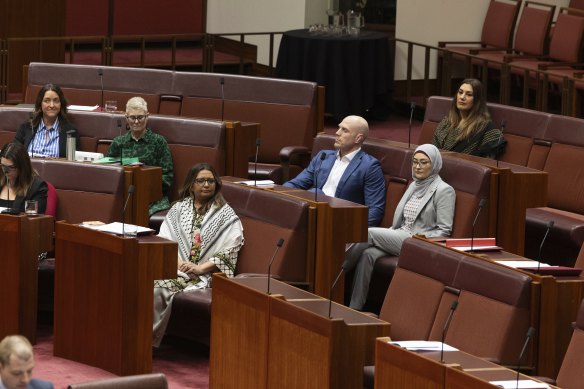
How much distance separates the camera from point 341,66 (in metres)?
8.46

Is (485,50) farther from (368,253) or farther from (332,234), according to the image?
(332,234)

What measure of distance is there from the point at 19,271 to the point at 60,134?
123cm

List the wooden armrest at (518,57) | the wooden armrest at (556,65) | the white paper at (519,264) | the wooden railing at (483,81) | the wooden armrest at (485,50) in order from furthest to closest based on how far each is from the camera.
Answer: the wooden armrest at (485,50) < the wooden armrest at (518,57) < the wooden armrest at (556,65) < the wooden railing at (483,81) < the white paper at (519,264)

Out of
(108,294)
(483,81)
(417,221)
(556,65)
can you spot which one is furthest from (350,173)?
(556,65)

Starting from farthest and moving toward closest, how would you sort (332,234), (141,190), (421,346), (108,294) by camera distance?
(141,190) → (332,234) → (108,294) → (421,346)

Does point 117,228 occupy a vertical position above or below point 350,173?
below

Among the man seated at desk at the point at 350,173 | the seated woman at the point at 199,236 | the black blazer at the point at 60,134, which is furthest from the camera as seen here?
the black blazer at the point at 60,134

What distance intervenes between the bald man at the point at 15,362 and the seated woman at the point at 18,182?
195 centimetres

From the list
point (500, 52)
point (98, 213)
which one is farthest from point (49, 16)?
point (98, 213)

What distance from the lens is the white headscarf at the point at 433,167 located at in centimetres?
519

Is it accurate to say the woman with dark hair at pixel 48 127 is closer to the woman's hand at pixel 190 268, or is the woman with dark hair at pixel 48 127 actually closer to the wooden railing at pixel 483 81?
the woman's hand at pixel 190 268

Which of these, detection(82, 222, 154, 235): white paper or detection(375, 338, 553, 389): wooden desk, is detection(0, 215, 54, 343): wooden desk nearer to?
detection(82, 222, 154, 235): white paper

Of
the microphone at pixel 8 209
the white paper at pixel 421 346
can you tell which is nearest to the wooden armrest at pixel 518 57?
the microphone at pixel 8 209

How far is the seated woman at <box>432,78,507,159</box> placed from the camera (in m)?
5.82
